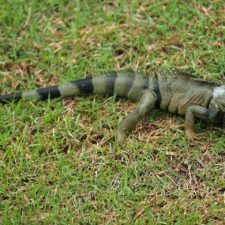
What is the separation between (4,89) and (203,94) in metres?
2.39

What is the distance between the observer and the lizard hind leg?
679 cm

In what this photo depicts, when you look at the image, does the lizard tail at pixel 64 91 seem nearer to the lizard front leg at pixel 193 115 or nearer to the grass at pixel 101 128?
the grass at pixel 101 128

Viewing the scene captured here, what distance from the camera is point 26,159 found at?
6691mm

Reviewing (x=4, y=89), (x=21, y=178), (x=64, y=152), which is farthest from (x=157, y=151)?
(x=4, y=89)

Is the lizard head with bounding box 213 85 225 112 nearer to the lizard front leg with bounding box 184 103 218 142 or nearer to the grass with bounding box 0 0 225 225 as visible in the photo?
the lizard front leg with bounding box 184 103 218 142

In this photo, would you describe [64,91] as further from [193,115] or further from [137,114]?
[193,115]

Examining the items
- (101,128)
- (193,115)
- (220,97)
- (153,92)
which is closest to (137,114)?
(153,92)

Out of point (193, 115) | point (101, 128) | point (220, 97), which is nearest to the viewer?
point (220, 97)

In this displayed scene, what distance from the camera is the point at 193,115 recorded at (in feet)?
Result: 22.1

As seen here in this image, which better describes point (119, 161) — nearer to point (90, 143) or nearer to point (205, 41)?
point (90, 143)

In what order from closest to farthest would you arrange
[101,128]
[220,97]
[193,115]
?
[220,97], [193,115], [101,128]

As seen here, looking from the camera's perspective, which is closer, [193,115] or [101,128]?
[193,115]

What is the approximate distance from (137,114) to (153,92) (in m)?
0.33

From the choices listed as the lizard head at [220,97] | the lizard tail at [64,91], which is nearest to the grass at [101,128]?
the lizard tail at [64,91]
